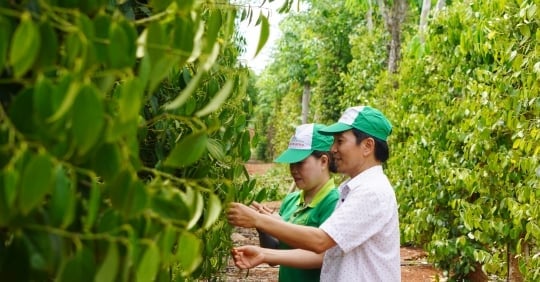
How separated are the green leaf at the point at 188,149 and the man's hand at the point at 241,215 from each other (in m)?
1.09

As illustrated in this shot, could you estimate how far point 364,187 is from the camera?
2102mm

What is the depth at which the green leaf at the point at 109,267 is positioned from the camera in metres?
0.63

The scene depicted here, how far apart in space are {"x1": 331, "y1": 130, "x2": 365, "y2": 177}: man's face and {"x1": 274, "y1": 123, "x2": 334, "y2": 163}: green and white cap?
0.94 feet

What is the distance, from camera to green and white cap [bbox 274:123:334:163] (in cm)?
251

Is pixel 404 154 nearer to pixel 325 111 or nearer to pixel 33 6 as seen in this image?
pixel 33 6

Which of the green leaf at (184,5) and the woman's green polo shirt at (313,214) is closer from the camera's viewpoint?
the green leaf at (184,5)

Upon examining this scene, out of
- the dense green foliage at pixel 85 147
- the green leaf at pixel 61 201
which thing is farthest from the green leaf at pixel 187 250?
the green leaf at pixel 61 201

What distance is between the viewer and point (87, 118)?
1.97 feet

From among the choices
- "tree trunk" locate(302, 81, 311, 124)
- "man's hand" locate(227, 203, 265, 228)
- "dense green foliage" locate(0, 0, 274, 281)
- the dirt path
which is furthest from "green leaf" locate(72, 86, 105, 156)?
"tree trunk" locate(302, 81, 311, 124)

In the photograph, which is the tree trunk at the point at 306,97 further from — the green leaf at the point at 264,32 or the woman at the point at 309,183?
the green leaf at the point at 264,32

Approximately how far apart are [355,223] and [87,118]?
152 centimetres

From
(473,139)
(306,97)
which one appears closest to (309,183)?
(473,139)

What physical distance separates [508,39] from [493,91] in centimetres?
28

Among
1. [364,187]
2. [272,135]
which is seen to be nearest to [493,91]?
[364,187]
